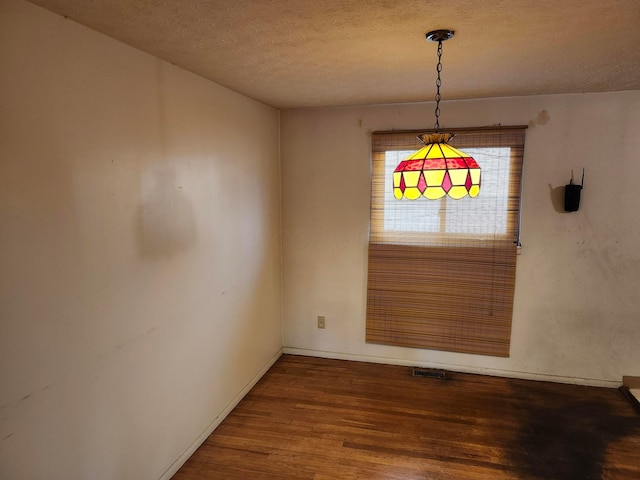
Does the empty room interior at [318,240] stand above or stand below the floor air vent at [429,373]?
above

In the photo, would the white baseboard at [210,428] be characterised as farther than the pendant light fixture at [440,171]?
Yes

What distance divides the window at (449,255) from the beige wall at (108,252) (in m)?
1.39

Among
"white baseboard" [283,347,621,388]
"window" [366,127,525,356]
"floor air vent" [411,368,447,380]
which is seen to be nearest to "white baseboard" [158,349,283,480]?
"white baseboard" [283,347,621,388]

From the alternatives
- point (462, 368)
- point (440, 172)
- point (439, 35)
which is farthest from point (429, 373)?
point (439, 35)

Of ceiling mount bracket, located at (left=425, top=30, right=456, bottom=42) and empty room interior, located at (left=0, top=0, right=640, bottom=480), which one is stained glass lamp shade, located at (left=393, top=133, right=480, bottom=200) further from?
ceiling mount bracket, located at (left=425, top=30, right=456, bottom=42)

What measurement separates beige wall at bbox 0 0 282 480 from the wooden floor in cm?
42

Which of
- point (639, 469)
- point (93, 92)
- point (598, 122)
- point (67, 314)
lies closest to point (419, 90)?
point (598, 122)

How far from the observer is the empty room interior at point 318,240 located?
4.95ft

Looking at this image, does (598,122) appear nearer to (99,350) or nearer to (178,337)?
(178,337)

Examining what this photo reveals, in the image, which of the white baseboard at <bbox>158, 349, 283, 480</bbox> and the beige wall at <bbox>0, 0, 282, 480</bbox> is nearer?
the beige wall at <bbox>0, 0, 282, 480</bbox>

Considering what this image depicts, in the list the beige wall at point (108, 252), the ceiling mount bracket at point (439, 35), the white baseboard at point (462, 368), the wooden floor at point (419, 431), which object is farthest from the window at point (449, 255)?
the ceiling mount bracket at point (439, 35)

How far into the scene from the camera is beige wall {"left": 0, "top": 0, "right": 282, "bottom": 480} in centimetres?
139

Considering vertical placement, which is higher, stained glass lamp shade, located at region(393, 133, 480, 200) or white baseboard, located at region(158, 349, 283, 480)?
stained glass lamp shade, located at region(393, 133, 480, 200)

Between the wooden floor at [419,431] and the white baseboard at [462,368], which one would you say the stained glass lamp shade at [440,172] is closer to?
the wooden floor at [419,431]
